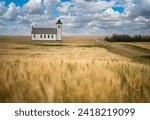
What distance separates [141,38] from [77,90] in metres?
48.3

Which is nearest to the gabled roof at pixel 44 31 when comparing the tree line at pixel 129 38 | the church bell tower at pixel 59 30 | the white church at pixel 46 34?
the white church at pixel 46 34

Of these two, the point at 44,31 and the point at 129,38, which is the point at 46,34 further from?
the point at 129,38

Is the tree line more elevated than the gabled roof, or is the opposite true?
the gabled roof

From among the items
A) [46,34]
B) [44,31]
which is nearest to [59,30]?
[46,34]

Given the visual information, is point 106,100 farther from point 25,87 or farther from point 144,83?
point 25,87

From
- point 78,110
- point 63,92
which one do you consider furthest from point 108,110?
point 63,92

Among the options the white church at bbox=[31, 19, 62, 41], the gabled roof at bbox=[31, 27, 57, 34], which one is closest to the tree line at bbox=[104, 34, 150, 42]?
the white church at bbox=[31, 19, 62, 41]

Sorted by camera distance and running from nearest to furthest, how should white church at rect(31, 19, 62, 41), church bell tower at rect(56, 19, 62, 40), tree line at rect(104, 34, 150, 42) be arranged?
tree line at rect(104, 34, 150, 42), white church at rect(31, 19, 62, 41), church bell tower at rect(56, 19, 62, 40)

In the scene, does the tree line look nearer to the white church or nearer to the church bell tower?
the church bell tower

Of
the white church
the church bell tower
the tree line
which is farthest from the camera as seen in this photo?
the church bell tower

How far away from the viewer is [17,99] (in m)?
3.71

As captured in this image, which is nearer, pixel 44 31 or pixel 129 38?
pixel 129 38

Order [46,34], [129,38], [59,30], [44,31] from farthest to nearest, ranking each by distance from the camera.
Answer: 1. [59,30]
2. [46,34]
3. [44,31]
4. [129,38]

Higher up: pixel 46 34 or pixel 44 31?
pixel 44 31
